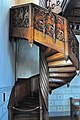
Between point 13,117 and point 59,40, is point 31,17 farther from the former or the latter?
point 13,117

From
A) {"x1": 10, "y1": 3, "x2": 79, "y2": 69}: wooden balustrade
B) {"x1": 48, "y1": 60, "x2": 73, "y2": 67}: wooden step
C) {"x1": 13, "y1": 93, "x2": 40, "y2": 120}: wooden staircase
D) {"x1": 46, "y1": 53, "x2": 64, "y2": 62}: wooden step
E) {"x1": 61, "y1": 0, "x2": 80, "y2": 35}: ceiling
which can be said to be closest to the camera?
{"x1": 10, "y1": 3, "x2": 79, "y2": 69}: wooden balustrade

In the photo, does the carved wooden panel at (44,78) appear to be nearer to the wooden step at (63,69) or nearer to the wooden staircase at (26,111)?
the wooden step at (63,69)

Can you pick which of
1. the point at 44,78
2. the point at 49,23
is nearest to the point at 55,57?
the point at 44,78

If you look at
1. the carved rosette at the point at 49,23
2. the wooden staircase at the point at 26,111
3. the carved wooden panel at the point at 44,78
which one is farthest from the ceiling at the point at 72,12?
the wooden staircase at the point at 26,111

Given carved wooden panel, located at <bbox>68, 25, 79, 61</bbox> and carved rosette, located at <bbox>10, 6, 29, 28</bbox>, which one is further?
carved wooden panel, located at <bbox>68, 25, 79, 61</bbox>

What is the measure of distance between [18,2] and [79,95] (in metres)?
4.13

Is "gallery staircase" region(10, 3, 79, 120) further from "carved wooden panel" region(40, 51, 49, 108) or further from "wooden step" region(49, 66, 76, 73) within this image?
"carved wooden panel" region(40, 51, 49, 108)

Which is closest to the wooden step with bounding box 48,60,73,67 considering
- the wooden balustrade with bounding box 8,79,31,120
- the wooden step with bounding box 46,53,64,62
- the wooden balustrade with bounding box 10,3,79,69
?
the wooden step with bounding box 46,53,64,62

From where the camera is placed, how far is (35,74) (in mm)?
7254

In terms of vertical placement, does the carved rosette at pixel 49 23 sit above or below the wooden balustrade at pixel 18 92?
above

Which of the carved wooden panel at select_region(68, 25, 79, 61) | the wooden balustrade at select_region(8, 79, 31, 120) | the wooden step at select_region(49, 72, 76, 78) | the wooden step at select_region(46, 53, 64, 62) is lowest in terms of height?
the wooden balustrade at select_region(8, 79, 31, 120)

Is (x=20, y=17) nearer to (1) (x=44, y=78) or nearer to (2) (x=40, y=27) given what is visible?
(2) (x=40, y=27)

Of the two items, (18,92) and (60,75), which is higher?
(60,75)

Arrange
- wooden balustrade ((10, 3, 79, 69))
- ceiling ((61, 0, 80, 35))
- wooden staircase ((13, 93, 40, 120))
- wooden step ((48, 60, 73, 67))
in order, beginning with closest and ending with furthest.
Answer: wooden balustrade ((10, 3, 79, 69)) < wooden staircase ((13, 93, 40, 120)) < wooden step ((48, 60, 73, 67)) < ceiling ((61, 0, 80, 35))
